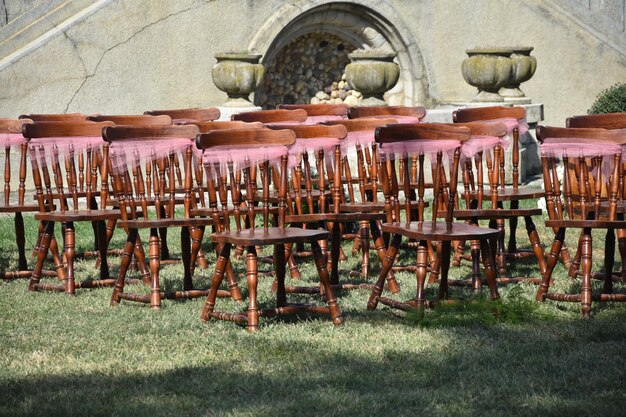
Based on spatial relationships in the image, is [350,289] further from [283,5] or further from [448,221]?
[283,5]

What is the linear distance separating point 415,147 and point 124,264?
71.2 inches

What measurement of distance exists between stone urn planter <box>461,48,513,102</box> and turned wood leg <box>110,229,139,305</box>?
740 centimetres

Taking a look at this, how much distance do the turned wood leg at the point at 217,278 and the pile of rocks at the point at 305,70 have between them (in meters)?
9.74

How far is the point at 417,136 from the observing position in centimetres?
680

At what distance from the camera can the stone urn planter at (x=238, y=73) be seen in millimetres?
13289

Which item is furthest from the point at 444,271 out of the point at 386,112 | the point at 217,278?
the point at 386,112

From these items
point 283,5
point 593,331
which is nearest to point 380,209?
point 593,331

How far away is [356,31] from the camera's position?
54.4ft

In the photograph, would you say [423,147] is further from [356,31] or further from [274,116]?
[356,31]

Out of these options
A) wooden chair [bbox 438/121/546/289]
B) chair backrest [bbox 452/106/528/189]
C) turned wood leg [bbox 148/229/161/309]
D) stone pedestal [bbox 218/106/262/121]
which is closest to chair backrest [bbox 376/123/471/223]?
wooden chair [bbox 438/121/546/289]

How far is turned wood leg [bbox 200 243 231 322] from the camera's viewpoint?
6.62 meters

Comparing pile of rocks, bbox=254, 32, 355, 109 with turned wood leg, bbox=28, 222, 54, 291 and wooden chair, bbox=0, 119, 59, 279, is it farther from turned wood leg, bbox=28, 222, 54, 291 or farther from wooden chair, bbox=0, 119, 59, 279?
turned wood leg, bbox=28, 222, 54, 291

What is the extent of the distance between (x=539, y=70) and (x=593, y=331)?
38.0ft

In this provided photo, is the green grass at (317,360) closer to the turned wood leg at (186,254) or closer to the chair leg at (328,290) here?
the chair leg at (328,290)
